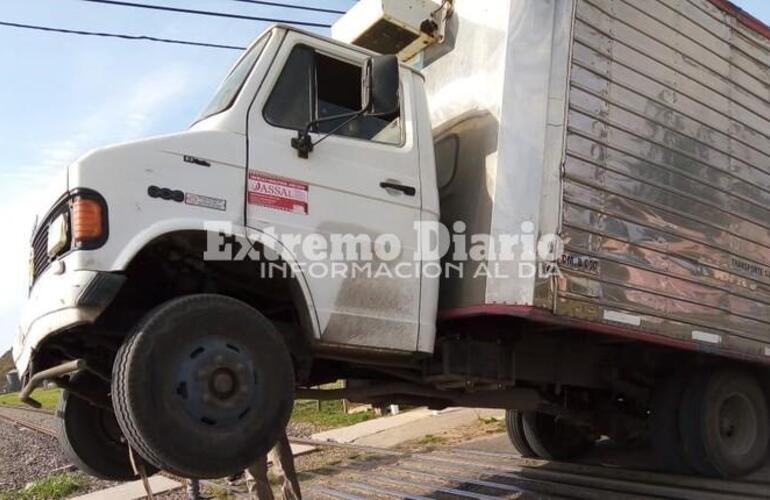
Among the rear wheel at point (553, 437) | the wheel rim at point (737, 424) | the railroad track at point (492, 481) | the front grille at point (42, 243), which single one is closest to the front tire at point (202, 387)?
the front grille at point (42, 243)

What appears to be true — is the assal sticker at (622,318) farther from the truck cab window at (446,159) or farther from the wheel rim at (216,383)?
the wheel rim at (216,383)

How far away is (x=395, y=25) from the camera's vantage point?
5.16 m

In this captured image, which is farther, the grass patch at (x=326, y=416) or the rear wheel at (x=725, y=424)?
the grass patch at (x=326, y=416)

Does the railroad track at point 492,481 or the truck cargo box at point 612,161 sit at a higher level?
the truck cargo box at point 612,161

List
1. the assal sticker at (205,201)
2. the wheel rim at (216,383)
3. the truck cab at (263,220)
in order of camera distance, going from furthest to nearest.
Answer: the assal sticker at (205,201) < the truck cab at (263,220) < the wheel rim at (216,383)

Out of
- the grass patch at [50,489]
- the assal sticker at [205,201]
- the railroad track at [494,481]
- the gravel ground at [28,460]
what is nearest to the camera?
the assal sticker at [205,201]

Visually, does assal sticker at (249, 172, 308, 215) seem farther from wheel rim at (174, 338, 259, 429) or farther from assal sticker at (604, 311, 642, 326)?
assal sticker at (604, 311, 642, 326)

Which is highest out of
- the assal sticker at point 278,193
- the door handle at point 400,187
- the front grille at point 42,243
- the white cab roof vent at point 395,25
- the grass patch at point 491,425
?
the white cab roof vent at point 395,25

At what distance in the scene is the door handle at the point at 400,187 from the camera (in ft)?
14.5

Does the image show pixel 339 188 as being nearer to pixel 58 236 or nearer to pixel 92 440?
pixel 58 236

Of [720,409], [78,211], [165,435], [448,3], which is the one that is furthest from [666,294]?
[78,211]

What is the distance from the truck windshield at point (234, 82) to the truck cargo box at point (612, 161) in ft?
4.73

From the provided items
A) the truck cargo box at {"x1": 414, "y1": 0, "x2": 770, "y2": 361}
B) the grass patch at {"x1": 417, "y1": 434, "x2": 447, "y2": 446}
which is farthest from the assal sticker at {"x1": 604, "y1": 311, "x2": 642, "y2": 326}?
the grass patch at {"x1": 417, "y1": 434, "x2": 447, "y2": 446}

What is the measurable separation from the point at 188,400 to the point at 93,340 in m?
0.86
